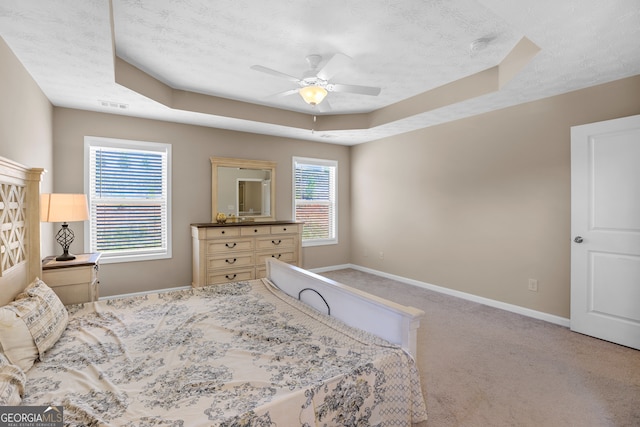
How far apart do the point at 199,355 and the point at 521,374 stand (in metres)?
2.32

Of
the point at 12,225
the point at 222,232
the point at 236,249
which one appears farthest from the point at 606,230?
the point at 12,225

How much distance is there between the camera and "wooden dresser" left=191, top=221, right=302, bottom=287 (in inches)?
159

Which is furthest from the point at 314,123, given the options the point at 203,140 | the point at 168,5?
the point at 168,5

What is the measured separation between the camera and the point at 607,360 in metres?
2.48

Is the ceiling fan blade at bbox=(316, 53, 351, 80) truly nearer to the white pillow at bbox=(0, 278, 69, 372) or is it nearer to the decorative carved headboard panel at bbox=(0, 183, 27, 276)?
the decorative carved headboard panel at bbox=(0, 183, 27, 276)

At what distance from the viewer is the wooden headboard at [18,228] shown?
1.79 meters

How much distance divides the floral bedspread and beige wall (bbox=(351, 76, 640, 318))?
2.74 metres

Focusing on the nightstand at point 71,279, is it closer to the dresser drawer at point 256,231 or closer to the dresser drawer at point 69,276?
the dresser drawer at point 69,276

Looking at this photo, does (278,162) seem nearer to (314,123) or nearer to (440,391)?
(314,123)

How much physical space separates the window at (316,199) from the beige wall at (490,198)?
2.74 feet

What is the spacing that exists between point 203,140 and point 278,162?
1.24 meters

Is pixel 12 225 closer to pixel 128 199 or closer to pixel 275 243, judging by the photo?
pixel 128 199

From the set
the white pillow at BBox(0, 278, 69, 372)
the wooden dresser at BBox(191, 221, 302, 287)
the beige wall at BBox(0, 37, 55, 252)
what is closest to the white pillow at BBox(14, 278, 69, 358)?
the white pillow at BBox(0, 278, 69, 372)

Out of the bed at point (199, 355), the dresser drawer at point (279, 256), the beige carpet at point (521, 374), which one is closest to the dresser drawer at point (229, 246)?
the dresser drawer at point (279, 256)
